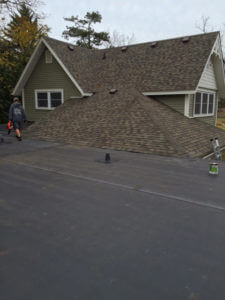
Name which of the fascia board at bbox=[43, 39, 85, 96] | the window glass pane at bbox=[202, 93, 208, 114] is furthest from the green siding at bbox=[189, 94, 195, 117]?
the fascia board at bbox=[43, 39, 85, 96]

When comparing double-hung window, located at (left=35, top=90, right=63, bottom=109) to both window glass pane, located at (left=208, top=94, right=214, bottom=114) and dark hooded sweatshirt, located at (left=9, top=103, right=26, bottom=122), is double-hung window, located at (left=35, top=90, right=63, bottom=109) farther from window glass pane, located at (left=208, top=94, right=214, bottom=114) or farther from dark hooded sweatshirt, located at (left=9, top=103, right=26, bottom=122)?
window glass pane, located at (left=208, top=94, right=214, bottom=114)

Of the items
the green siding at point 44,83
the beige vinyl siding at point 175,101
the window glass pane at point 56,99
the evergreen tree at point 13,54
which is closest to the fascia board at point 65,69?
the green siding at point 44,83

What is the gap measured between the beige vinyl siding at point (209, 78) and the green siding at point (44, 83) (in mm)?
8081

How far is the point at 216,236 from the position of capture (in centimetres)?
344

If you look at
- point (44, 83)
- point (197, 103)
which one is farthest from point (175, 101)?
point (44, 83)

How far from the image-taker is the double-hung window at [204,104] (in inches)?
620

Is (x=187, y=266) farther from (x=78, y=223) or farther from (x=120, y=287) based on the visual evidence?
(x=78, y=223)

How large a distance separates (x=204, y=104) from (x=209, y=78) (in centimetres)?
175

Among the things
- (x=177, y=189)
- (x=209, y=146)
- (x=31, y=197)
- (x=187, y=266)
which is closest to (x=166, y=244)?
(x=187, y=266)

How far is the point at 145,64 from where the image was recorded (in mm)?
16375

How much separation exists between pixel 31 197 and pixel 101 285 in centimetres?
286

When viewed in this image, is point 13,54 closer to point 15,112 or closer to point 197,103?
point 15,112

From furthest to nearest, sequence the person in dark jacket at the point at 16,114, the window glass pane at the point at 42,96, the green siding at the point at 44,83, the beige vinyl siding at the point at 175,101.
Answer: the window glass pane at the point at 42,96 < the green siding at the point at 44,83 < the beige vinyl siding at the point at 175,101 < the person in dark jacket at the point at 16,114

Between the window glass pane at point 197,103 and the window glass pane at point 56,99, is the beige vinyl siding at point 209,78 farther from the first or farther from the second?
the window glass pane at point 56,99
